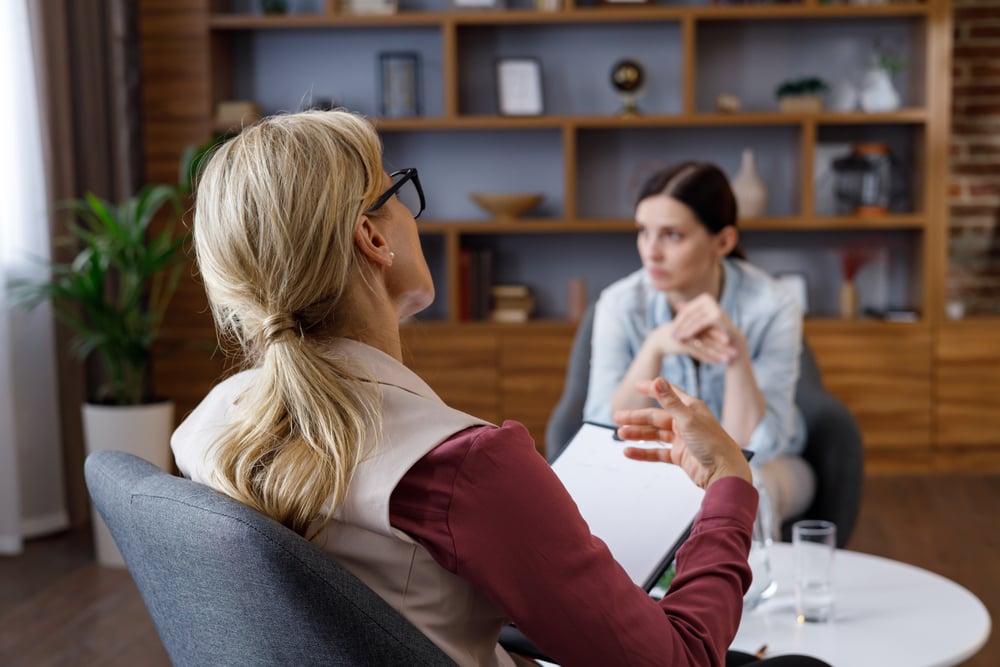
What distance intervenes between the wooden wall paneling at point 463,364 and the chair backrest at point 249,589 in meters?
3.37

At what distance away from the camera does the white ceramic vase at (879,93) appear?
4305 mm

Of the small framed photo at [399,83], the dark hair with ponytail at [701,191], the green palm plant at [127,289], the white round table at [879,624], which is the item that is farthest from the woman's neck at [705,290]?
the small framed photo at [399,83]

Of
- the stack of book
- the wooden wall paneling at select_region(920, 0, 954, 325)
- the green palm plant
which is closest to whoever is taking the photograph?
the green palm plant

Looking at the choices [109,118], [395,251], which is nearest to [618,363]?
[395,251]

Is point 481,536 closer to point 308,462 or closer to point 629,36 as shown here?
point 308,462

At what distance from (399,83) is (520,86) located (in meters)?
0.49

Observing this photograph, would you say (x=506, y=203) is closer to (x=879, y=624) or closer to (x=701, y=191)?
(x=701, y=191)

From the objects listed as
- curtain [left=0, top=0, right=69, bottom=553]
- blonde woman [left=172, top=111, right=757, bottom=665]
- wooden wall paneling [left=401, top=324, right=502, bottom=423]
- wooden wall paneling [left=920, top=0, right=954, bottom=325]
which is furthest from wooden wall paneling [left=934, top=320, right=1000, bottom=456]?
blonde woman [left=172, top=111, right=757, bottom=665]

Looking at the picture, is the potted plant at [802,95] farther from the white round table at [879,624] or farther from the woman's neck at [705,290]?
the white round table at [879,624]

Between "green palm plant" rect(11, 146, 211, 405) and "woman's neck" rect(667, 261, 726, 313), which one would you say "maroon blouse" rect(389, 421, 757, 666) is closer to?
"woman's neck" rect(667, 261, 726, 313)

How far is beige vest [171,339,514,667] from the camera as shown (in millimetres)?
894

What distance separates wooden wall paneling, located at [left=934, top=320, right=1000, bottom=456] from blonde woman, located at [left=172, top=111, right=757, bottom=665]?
3.50 m

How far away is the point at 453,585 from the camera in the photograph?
3.04 feet

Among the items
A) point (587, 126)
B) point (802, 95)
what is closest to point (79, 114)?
point (587, 126)
